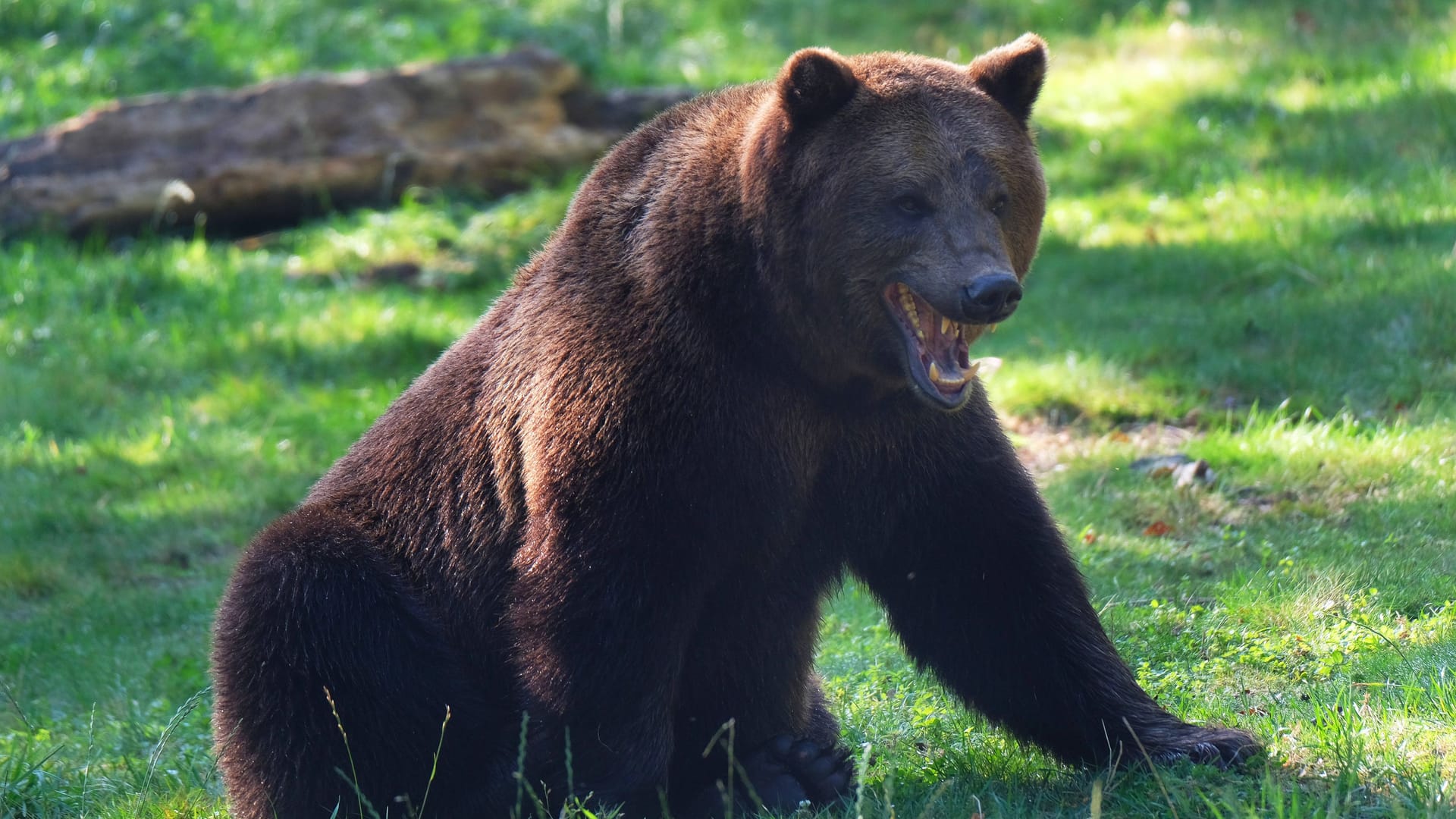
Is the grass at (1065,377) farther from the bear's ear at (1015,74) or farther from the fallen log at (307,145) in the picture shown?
the bear's ear at (1015,74)

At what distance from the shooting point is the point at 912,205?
4070mm

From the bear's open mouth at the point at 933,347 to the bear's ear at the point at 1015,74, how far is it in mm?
646

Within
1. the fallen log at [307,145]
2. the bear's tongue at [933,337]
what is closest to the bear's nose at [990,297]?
the bear's tongue at [933,337]

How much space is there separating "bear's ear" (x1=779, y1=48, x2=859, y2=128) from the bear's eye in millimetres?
322

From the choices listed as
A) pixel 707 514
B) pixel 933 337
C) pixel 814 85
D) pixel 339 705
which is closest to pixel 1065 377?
pixel 933 337

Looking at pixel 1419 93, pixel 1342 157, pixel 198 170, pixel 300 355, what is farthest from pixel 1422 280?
pixel 198 170

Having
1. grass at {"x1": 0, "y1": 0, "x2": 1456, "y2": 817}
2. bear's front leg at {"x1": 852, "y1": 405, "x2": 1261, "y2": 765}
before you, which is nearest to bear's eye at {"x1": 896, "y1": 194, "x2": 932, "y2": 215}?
bear's front leg at {"x1": 852, "y1": 405, "x2": 1261, "y2": 765}

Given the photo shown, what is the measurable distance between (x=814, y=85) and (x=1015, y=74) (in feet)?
Result: 2.09

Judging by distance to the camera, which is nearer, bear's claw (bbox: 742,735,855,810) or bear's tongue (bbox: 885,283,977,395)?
bear's tongue (bbox: 885,283,977,395)

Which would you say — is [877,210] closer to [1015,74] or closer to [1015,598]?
[1015,74]

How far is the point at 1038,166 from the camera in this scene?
14.2ft

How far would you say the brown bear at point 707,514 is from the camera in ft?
13.2

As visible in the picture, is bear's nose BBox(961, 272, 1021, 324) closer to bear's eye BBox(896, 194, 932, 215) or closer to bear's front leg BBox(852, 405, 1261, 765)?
bear's eye BBox(896, 194, 932, 215)

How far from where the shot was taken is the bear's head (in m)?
4.04
